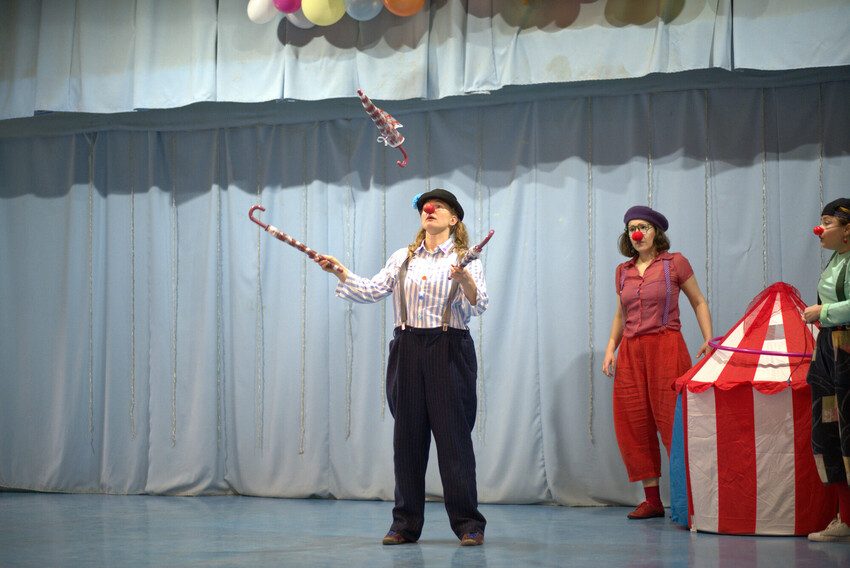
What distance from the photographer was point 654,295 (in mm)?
4688

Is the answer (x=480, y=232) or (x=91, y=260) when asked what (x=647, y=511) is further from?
(x=91, y=260)

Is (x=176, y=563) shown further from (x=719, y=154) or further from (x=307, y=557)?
(x=719, y=154)

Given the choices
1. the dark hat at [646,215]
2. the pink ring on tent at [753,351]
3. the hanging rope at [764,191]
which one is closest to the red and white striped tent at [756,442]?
the pink ring on tent at [753,351]

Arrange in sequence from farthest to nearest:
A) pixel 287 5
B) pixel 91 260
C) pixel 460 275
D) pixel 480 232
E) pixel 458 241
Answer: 1. pixel 91 260
2. pixel 480 232
3. pixel 287 5
4. pixel 458 241
5. pixel 460 275

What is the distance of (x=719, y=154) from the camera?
5305 mm

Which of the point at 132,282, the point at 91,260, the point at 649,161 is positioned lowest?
the point at 132,282

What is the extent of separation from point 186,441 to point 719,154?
3.37 meters

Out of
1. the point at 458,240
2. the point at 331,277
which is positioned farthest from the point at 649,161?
the point at 331,277

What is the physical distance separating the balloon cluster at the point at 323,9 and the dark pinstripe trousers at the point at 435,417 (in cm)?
185

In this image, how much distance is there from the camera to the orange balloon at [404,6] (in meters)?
5.03

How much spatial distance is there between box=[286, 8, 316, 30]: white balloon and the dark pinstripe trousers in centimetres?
205

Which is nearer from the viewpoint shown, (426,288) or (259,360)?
(426,288)

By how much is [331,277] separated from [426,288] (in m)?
2.02

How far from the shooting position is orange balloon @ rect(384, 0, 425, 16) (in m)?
5.03
